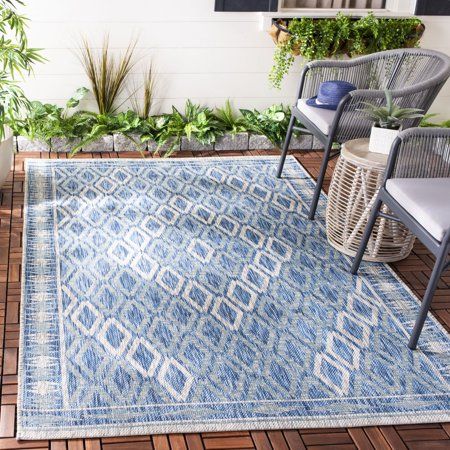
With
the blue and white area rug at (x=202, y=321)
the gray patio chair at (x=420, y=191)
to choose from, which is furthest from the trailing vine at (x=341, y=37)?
the gray patio chair at (x=420, y=191)

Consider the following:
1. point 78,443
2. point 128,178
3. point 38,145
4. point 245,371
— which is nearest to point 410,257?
point 245,371

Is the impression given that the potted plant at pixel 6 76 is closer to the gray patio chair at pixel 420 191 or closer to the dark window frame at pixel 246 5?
the dark window frame at pixel 246 5

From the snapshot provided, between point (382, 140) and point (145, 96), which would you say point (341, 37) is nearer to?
point (145, 96)

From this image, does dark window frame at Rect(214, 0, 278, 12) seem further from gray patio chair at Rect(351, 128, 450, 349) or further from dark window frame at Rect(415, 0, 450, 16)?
gray patio chair at Rect(351, 128, 450, 349)

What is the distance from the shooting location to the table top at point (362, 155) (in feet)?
11.3

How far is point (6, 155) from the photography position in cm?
409

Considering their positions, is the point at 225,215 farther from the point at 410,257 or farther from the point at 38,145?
the point at 38,145

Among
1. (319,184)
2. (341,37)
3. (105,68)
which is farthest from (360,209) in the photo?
(105,68)

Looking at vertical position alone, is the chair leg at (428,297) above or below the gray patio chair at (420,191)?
below

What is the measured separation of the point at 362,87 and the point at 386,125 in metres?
0.96

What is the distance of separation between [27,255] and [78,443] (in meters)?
1.33

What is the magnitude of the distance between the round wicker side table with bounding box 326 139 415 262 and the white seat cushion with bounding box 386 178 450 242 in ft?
1.09

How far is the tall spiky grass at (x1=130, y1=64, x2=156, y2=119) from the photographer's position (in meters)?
4.85

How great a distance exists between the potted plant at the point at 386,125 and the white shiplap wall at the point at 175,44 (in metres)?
1.60
